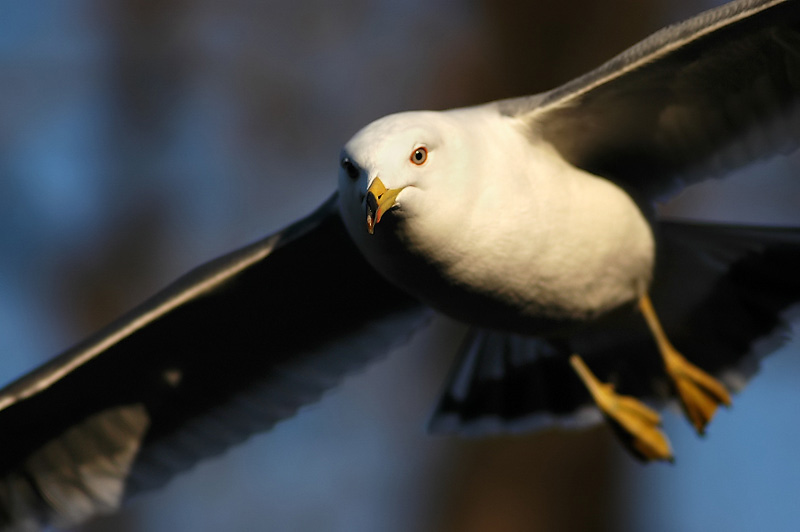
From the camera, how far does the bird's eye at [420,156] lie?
289cm

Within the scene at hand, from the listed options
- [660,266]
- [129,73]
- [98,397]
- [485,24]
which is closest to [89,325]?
[129,73]

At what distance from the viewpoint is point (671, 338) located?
4.20 metres

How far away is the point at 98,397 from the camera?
400cm

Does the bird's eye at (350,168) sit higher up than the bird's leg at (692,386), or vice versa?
the bird's eye at (350,168)

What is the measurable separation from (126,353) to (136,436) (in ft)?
1.52

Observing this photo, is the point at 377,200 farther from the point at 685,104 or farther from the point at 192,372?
the point at 192,372

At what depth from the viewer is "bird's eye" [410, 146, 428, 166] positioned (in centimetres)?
289

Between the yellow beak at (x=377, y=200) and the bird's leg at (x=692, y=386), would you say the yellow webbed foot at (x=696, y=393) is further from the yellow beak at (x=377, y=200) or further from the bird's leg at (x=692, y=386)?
the yellow beak at (x=377, y=200)

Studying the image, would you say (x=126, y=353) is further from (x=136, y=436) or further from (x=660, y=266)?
(x=660, y=266)

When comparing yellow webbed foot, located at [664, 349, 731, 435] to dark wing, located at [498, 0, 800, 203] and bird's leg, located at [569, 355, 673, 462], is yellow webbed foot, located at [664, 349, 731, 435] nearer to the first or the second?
bird's leg, located at [569, 355, 673, 462]

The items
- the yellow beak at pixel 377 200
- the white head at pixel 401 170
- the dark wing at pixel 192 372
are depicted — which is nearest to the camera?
the yellow beak at pixel 377 200

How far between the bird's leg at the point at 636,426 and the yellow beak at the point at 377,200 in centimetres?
136

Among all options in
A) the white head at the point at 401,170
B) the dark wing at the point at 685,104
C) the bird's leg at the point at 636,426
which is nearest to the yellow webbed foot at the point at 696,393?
the bird's leg at the point at 636,426

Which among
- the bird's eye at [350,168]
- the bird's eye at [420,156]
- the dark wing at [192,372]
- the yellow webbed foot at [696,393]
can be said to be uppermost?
the bird's eye at [350,168]
